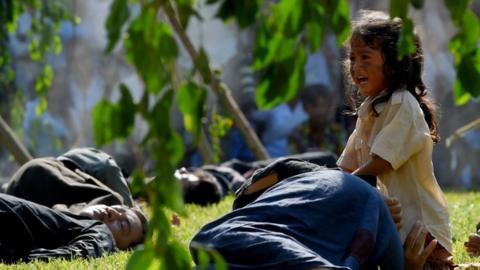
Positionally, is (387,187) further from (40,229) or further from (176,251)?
(176,251)

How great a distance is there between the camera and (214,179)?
793 centimetres

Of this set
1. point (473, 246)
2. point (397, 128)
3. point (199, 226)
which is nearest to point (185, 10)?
point (397, 128)

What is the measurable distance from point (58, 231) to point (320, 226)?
6.36ft

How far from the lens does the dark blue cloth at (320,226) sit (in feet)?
10.2

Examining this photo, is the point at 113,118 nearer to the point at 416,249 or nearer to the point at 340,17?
the point at 340,17

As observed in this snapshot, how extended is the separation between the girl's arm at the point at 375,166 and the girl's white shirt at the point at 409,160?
0.02 metres

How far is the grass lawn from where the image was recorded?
4297 mm

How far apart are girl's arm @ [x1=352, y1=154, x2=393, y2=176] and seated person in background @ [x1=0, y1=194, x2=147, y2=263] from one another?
125cm

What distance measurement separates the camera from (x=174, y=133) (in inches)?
73.6

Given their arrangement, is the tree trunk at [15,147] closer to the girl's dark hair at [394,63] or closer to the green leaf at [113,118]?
the girl's dark hair at [394,63]

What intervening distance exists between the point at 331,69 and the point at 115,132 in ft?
39.8

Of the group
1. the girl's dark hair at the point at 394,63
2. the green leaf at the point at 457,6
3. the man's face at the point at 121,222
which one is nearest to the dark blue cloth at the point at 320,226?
the girl's dark hair at the point at 394,63

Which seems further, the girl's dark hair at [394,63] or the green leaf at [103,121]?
the girl's dark hair at [394,63]

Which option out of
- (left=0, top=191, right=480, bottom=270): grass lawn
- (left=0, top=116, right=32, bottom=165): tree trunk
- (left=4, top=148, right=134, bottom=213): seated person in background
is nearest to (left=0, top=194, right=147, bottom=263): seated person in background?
(left=0, top=191, right=480, bottom=270): grass lawn
